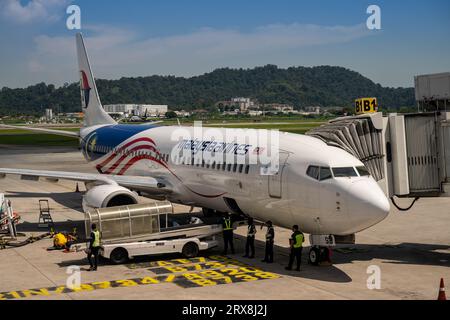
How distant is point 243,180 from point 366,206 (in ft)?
19.1

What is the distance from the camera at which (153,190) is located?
28.7 metres

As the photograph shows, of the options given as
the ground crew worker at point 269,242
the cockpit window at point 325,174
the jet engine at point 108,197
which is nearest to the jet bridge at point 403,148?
the cockpit window at point 325,174

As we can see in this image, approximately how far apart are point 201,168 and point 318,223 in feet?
25.6

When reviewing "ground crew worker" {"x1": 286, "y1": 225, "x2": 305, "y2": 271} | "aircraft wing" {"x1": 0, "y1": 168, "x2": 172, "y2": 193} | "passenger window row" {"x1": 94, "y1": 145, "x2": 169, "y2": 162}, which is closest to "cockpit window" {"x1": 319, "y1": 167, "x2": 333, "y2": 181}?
"ground crew worker" {"x1": 286, "y1": 225, "x2": 305, "y2": 271}

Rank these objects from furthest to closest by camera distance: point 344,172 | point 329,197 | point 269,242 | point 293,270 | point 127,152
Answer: point 127,152 → point 269,242 → point 293,270 → point 344,172 → point 329,197

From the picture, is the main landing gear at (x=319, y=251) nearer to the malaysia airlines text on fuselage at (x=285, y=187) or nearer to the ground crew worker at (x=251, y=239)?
the malaysia airlines text on fuselage at (x=285, y=187)

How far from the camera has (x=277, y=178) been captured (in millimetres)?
20594

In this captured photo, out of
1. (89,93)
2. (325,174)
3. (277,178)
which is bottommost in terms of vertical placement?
(277,178)

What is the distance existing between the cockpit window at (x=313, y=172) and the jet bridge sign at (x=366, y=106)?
6.13 m

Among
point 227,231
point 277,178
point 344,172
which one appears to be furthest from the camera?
point 227,231

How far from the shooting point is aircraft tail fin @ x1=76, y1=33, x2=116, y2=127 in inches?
1661

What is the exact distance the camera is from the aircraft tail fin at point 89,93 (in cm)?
4219

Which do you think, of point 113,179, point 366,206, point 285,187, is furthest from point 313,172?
point 113,179

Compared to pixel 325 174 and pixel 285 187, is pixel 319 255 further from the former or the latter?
pixel 325 174
